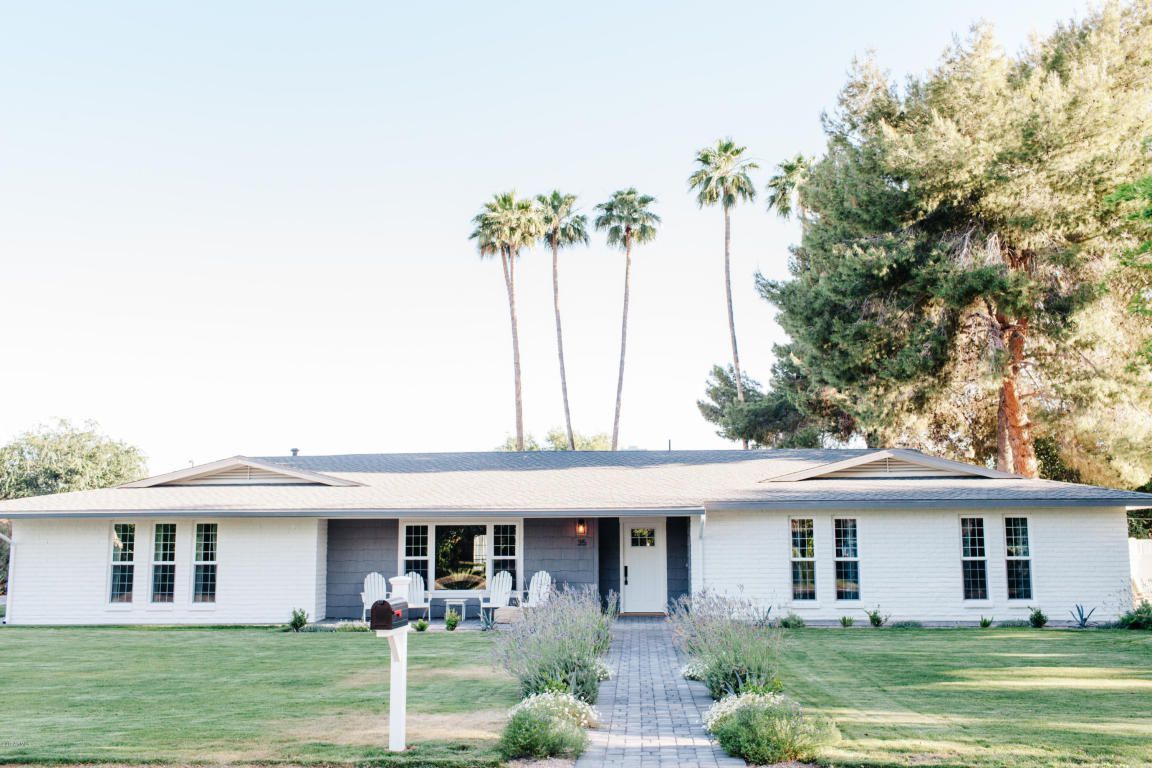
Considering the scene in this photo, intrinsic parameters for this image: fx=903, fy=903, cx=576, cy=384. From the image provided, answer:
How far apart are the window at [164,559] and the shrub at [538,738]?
12178 millimetres

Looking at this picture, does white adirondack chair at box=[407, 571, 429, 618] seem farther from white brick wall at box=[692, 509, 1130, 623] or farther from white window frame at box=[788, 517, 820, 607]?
white window frame at box=[788, 517, 820, 607]

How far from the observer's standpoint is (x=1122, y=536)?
51.1 feet

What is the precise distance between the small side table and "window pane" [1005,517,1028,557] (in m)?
9.80

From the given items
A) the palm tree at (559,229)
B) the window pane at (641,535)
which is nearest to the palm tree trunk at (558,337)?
the palm tree at (559,229)

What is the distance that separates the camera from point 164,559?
16.9 meters

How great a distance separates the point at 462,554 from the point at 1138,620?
11641 millimetres

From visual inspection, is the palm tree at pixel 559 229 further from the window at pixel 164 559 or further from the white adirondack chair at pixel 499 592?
the window at pixel 164 559

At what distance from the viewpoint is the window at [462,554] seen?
56.1 ft

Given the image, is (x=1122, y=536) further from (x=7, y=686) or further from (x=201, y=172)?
(x=201, y=172)

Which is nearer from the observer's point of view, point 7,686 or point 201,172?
point 7,686

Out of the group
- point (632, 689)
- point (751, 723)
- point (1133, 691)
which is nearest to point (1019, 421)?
point (1133, 691)

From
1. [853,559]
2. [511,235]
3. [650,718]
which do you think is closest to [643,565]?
[853,559]

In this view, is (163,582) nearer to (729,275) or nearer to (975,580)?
(975,580)

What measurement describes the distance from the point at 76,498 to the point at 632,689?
42.1ft
